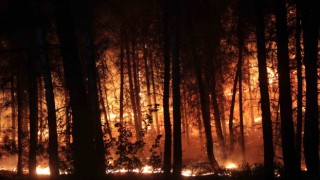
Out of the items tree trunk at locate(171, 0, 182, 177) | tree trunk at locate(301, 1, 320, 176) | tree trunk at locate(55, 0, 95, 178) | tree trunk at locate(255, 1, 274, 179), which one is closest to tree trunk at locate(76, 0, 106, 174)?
tree trunk at locate(171, 0, 182, 177)

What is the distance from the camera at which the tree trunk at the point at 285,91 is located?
470 inches

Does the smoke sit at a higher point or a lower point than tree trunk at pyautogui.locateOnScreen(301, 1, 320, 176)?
lower

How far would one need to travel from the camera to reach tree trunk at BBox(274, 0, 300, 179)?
1193 cm

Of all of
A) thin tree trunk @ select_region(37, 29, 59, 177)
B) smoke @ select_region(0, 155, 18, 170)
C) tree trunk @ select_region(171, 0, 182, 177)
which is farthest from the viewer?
smoke @ select_region(0, 155, 18, 170)

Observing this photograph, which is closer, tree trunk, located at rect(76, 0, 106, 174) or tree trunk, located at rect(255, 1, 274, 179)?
tree trunk, located at rect(255, 1, 274, 179)

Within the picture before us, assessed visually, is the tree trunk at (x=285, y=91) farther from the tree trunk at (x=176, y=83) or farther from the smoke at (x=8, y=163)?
the smoke at (x=8, y=163)

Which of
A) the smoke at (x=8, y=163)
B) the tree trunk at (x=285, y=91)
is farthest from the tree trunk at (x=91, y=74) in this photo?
the smoke at (x=8, y=163)

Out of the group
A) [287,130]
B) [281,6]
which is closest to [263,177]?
[287,130]

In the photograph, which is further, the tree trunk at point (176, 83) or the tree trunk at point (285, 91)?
the tree trunk at point (176, 83)

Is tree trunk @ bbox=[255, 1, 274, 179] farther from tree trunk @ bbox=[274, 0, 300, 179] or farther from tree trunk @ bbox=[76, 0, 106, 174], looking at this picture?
tree trunk @ bbox=[76, 0, 106, 174]

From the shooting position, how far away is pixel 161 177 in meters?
15.3

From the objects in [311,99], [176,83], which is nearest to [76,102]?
[176,83]

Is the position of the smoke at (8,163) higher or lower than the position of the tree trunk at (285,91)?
lower

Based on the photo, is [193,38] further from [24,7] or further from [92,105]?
[24,7]
